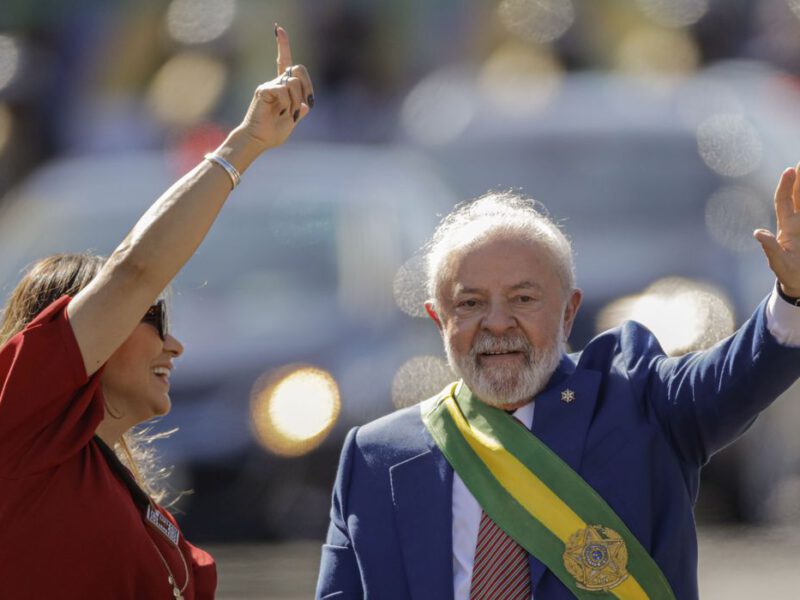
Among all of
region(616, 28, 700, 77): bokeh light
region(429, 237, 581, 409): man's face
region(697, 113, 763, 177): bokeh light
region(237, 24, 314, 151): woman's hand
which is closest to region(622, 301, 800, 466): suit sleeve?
region(429, 237, 581, 409): man's face

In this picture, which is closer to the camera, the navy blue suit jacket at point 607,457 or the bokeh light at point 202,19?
the navy blue suit jacket at point 607,457

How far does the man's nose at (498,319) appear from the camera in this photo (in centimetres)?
359

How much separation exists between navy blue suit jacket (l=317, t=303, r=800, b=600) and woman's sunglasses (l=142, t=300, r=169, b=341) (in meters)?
0.51

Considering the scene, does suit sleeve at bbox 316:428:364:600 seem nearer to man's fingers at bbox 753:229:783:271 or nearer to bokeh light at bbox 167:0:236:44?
man's fingers at bbox 753:229:783:271

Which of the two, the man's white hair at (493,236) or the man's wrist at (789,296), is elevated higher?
the man's white hair at (493,236)

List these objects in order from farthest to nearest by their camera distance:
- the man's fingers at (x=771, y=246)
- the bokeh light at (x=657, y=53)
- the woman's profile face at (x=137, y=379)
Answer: the bokeh light at (x=657, y=53), the woman's profile face at (x=137, y=379), the man's fingers at (x=771, y=246)

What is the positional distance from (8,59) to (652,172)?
16.4 feet

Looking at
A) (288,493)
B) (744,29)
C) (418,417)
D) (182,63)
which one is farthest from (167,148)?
(418,417)

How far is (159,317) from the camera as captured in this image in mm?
3584

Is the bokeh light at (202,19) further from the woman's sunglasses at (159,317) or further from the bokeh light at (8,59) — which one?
the woman's sunglasses at (159,317)

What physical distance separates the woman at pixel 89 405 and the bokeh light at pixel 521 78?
22.6 ft

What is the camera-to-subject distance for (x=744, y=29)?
35.4 feet

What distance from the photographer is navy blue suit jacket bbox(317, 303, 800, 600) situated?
3.30m

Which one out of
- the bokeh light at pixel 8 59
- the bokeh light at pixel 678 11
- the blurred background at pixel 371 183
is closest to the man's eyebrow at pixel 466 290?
the blurred background at pixel 371 183
